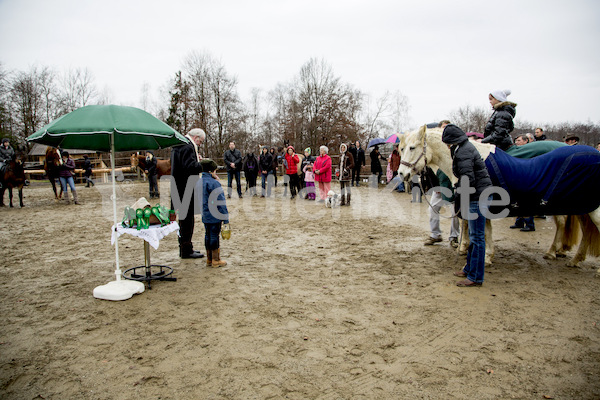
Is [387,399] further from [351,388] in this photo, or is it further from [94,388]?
[94,388]

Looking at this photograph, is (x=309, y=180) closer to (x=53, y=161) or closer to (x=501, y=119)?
(x=501, y=119)

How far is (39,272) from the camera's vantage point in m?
5.17

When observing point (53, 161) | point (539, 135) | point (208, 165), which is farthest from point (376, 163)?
point (53, 161)

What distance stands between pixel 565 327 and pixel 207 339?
349 centimetres

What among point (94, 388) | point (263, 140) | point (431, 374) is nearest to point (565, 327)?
point (431, 374)

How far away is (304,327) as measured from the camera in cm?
344

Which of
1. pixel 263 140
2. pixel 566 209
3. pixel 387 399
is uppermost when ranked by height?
pixel 263 140

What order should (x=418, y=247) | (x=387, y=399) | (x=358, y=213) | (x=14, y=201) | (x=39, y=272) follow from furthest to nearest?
(x=14, y=201) → (x=358, y=213) → (x=418, y=247) → (x=39, y=272) → (x=387, y=399)

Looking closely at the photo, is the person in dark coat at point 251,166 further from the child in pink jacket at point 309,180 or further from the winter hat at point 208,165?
the winter hat at point 208,165

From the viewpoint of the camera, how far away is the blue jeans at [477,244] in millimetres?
→ 4340

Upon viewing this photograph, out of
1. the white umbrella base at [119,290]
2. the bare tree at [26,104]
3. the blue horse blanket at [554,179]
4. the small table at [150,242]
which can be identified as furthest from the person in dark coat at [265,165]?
the bare tree at [26,104]

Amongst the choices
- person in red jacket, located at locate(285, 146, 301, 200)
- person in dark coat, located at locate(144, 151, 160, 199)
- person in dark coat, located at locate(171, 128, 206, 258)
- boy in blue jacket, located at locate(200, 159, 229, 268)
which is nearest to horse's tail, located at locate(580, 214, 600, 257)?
boy in blue jacket, located at locate(200, 159, 229, 268)

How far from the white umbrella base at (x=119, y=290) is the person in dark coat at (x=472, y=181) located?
4.09 metres

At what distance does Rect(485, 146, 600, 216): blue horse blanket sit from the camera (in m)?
4.62
